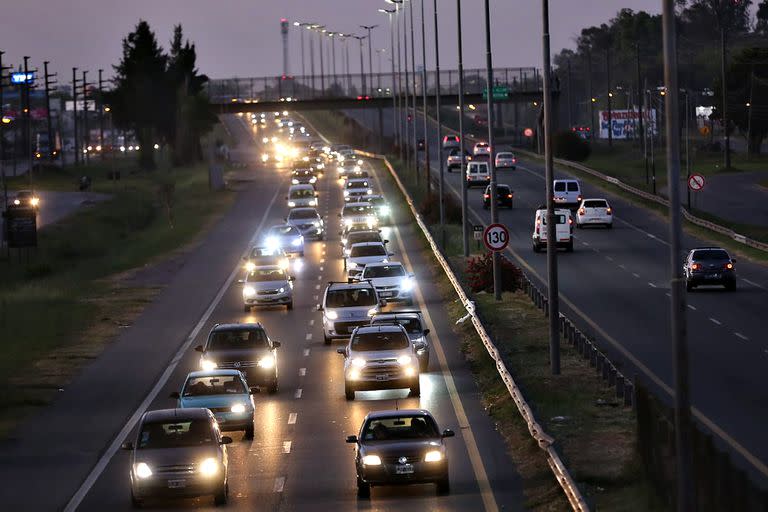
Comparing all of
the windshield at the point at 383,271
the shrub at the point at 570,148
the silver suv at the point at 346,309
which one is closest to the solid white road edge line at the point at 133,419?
the silver suv at the point at 346,309

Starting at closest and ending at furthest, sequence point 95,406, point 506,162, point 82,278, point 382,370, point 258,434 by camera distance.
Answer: point 258,434, point 382,370, point 95,406, point 82,278, point 506,162

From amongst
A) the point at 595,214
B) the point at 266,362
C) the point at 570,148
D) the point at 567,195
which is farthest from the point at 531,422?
the point at 570,148

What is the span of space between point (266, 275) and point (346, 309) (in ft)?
30.8

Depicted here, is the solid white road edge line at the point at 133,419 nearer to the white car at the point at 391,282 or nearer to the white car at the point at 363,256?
the white car at the point at 363,256

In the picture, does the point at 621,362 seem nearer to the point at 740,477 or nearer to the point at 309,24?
the point at 740,477

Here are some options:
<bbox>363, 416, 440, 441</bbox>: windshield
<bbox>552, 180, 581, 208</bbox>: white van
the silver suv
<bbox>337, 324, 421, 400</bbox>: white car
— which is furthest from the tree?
<bbox>363, 416, 440, 441</bbox>: windshield

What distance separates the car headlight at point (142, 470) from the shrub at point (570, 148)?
11161 centimetres

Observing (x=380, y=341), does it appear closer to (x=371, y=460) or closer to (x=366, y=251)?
(x=371, y=460)

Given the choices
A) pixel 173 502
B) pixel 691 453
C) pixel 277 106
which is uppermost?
pixel 277 106

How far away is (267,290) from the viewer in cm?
5003

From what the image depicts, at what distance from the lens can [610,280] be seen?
2164 inches

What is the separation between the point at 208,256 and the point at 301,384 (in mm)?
36063

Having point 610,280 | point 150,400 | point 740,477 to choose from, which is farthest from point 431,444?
point 610,280

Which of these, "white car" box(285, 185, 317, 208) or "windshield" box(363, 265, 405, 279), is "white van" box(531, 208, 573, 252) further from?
"white car" box(285, 185, 317, 208)
